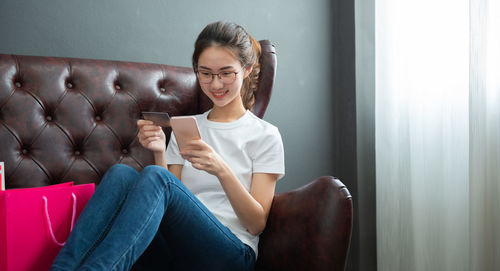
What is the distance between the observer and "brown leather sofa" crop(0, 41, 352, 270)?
1004 mm

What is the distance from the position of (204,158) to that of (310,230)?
0.32 m

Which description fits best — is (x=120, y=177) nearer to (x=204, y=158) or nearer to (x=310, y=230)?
(x=204, y=158)

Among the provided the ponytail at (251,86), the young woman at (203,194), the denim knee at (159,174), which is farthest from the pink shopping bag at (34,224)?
the ponytail at (251,86)

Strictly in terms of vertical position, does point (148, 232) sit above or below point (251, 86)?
below

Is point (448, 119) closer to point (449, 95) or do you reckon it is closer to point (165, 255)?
point (449, 95)

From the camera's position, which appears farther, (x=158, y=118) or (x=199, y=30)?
(x=199, y=30)

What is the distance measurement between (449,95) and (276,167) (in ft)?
2.37

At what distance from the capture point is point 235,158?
123 centimetres

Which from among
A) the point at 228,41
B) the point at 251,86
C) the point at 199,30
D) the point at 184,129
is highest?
the point at 199,30

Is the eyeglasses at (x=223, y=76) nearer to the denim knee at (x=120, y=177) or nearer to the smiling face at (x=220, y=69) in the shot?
the smiling face at (x=220, y=69)

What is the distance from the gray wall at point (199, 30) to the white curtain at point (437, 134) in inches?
13.6

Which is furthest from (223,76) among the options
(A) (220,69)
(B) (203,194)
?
(B) (203,194)

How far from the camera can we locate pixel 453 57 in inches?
54.7

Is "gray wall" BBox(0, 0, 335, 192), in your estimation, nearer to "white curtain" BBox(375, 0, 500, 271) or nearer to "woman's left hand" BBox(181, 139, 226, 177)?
"white curtain" BBox(375, 0, 500, 271)
